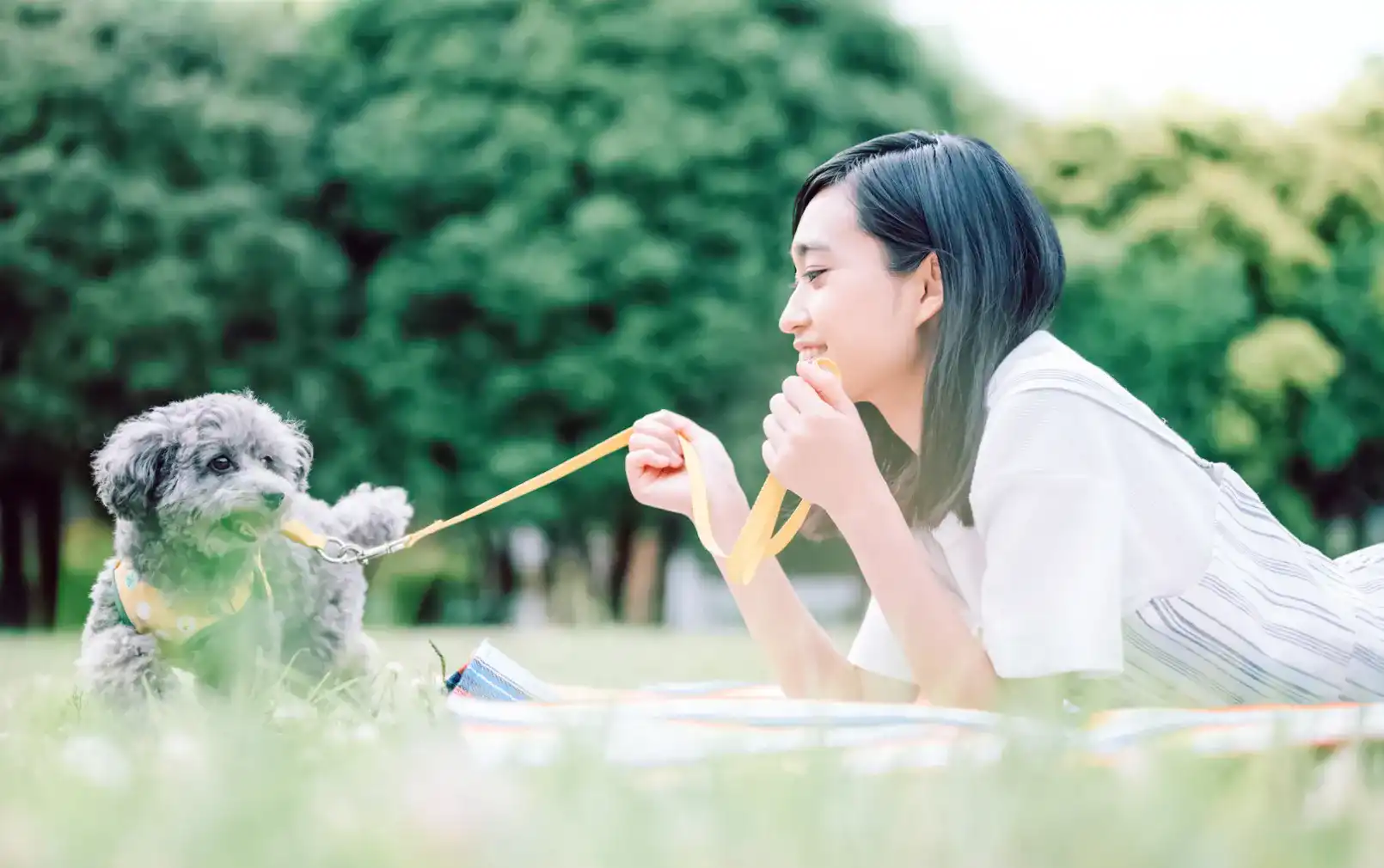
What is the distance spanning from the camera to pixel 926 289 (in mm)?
2988

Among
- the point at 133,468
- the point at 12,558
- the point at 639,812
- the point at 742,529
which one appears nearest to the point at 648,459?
the point at 742,529

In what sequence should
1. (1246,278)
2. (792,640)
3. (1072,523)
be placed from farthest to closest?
(1246,278) < (792,640) < (1072,523)

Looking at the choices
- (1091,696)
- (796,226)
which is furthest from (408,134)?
(1091,696)

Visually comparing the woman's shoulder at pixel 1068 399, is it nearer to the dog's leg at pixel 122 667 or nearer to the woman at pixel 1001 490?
the woman at pixel 1001 490

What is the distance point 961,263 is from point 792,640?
105cm

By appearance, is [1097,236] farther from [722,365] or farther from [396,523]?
[396,523]

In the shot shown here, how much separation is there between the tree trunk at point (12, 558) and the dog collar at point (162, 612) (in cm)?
1569

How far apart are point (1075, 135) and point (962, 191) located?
2042 cm

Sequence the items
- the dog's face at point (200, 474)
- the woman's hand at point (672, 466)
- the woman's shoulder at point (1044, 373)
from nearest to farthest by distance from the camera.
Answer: the woman's shoulder at point (1044, 373), the woman's hand at point (672, 466), the dog's face at point (200, 474)

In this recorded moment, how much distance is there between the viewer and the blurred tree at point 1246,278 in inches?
793

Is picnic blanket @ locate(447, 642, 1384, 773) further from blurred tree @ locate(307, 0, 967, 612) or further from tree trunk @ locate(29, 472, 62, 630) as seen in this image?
tree trunk @ locate(29, 472, 62, 630)

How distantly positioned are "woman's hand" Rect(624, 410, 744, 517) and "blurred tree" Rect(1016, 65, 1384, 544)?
677 inches

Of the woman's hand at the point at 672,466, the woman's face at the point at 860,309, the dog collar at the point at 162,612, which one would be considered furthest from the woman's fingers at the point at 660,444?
the dog collar at the point at 162,612

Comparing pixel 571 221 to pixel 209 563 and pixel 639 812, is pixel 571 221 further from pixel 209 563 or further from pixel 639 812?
pixel 639 812
